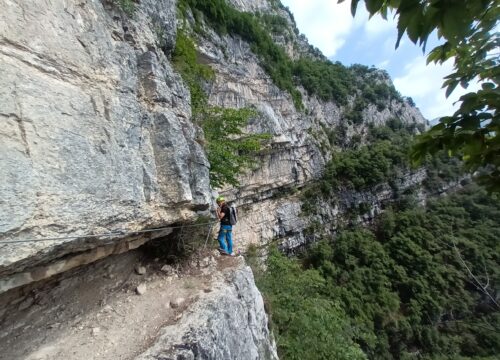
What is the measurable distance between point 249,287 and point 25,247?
3.49 m

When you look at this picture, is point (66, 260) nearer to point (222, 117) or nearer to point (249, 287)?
point (249, 287)

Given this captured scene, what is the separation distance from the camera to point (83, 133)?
9.91 ft

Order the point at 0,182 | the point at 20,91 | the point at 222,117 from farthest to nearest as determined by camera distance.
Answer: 1. the point at 222,117
2. the point at 20,91
3. the point at 0,182

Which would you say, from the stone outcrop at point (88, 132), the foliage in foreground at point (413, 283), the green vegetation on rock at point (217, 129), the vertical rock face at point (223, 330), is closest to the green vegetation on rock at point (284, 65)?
the green vegetation on rock at point (217, 129)

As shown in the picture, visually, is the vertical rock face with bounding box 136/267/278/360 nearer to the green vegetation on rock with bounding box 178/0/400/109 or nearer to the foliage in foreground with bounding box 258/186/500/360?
the foliage in foreground with bounding box 258/186/500/360

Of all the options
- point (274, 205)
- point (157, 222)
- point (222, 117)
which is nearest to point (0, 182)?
point (157, 222)

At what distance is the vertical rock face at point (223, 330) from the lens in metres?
2.92

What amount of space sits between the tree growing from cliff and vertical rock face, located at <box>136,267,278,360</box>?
2991 millimetres

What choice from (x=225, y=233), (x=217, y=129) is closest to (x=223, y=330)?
Answer: (x=225, y=233)

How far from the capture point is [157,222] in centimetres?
384

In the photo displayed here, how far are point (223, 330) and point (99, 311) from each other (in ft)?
5.23

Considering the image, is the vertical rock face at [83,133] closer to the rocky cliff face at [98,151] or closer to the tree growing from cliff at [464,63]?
the rocky cliff face at [98,151]

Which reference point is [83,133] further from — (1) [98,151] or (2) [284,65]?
(2) [284,65]

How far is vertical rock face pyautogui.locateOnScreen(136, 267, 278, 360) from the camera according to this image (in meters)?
2.92
